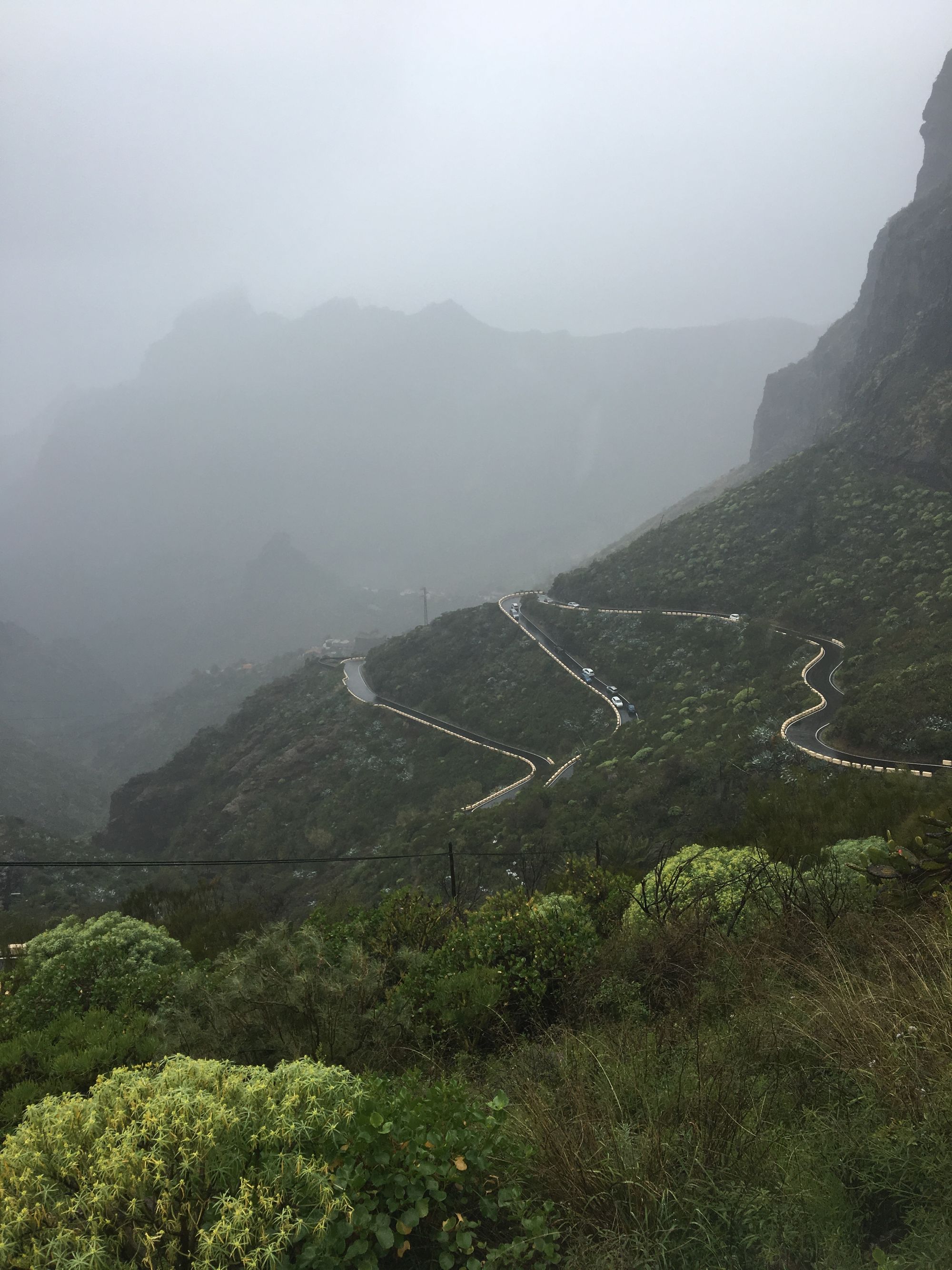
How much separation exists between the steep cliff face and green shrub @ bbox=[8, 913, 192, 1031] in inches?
1909

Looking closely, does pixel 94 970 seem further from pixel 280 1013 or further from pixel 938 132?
pixel 938 132

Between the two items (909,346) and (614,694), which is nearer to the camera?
(614,694)

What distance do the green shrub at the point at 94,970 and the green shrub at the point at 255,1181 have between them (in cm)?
460

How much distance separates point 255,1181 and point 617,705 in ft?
122

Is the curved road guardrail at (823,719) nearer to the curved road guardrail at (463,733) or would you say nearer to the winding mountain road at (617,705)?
the winding mountain road at (617,705)

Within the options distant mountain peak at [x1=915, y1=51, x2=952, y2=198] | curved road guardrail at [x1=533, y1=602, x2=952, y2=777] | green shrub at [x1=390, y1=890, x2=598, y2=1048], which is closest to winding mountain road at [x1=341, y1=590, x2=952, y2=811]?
curved road guardrail at [x1=533, y1=602, x2=952, y2=777]

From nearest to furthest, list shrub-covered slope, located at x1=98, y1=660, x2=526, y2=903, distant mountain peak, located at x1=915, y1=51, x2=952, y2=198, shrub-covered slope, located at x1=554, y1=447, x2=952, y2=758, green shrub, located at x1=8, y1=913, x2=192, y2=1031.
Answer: green shrub, located at x1=8, y1=913, x2=192, y2=1031 → shrub-covered slope, located at x1=554, y1=447, x2=952, y2=758 → shrub-covered slope, located at x1=98, y1=660, x2=526, y2=903 → distant mountain peak, located at x1=915, y1=51, x2=952, y2=198

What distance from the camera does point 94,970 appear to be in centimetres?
808

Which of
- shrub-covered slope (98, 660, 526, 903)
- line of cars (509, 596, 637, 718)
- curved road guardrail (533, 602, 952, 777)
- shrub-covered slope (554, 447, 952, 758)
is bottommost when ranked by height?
shrub-covered slope (98, 660, 526, 903)

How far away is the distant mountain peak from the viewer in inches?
2990

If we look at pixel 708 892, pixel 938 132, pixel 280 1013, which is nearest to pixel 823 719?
pixel 708 892

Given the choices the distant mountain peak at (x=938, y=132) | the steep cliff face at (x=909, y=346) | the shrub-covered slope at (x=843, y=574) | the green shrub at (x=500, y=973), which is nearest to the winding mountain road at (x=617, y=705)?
the shrub-covered slope at (x=843, y=574)

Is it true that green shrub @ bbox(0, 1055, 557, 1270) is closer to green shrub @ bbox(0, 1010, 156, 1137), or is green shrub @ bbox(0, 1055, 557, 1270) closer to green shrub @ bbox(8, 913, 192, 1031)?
green shrub @ bbox(0, 1010, 156, 1137)

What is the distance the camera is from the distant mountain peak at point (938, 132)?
75938mm
